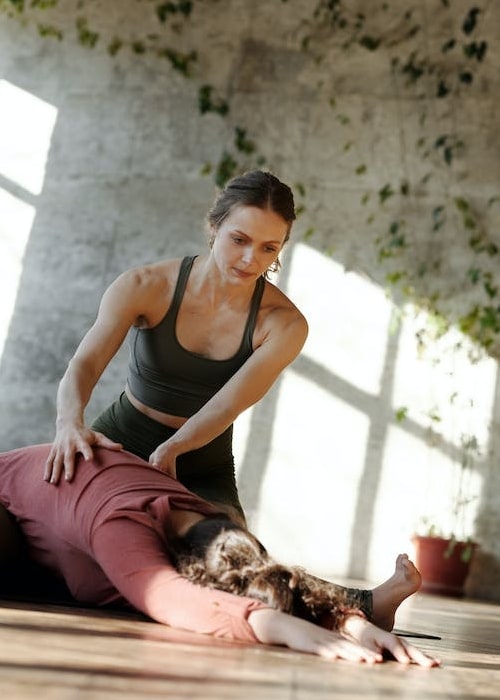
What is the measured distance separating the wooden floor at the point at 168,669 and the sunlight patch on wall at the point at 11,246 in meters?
4.16

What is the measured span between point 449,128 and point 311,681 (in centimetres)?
483

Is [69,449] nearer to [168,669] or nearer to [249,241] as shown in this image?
[249,241]

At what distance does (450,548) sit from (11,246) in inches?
114

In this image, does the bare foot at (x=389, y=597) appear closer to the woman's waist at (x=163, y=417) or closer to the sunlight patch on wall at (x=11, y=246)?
the woman's waist at (x=163, y=417)

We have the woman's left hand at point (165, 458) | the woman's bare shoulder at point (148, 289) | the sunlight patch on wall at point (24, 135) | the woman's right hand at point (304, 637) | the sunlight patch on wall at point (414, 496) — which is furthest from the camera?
the sunlight patch on wall at point (24, 135)

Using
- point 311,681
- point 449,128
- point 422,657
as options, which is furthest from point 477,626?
point 449,128

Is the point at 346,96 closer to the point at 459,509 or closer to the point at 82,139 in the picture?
the point at 82,139

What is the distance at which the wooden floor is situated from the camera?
1.02 metres

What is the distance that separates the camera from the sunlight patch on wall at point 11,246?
5.82 metres

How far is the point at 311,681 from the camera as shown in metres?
1.22

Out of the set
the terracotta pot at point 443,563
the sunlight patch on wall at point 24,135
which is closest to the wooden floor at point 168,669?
the terracotta pot at point 443,563

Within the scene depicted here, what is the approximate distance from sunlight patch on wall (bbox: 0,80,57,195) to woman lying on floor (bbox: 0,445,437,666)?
4.19 m

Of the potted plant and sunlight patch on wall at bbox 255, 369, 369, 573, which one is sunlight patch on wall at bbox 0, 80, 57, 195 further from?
the potted plant

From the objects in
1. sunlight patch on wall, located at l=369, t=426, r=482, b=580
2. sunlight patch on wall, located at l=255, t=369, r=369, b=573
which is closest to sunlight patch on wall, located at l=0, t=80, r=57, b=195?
sunlight patch on wall, located at l=255, t=369, r=369, b=573
